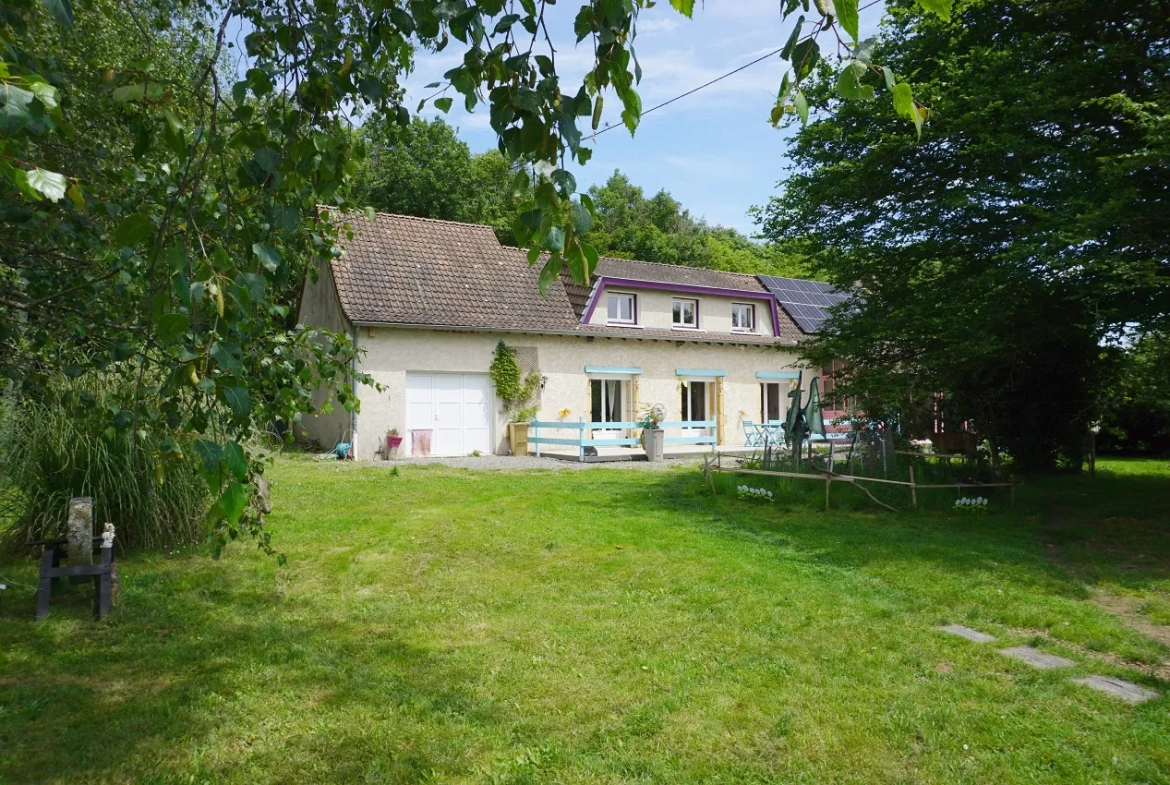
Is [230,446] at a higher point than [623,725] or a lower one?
higher

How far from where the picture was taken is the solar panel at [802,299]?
25.7 meters

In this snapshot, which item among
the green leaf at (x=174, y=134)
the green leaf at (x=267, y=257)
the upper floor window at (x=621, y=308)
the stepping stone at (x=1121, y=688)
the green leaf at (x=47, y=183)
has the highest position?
the upper floor window at (x=621, y=308)

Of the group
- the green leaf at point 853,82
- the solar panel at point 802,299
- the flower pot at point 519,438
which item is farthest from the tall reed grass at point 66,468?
the solar panel at point 802,299

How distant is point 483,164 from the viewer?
3562 cm

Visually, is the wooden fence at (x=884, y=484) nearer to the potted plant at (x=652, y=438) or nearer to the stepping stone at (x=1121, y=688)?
the stepping stone at (x=1121, y=688)

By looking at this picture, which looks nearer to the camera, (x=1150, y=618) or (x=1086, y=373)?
(x=1150, y=618)

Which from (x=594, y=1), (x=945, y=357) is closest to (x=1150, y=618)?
(x=945, y=357)

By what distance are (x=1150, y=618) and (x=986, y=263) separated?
20.2ft

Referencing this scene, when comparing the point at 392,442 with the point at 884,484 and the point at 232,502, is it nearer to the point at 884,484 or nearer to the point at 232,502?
the point at 884,484

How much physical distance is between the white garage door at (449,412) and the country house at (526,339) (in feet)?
0.09

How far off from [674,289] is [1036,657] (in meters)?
18.1

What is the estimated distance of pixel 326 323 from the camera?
64.0ft

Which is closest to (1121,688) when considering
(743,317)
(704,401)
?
(704,401)

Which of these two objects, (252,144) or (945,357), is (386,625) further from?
(945,357)
